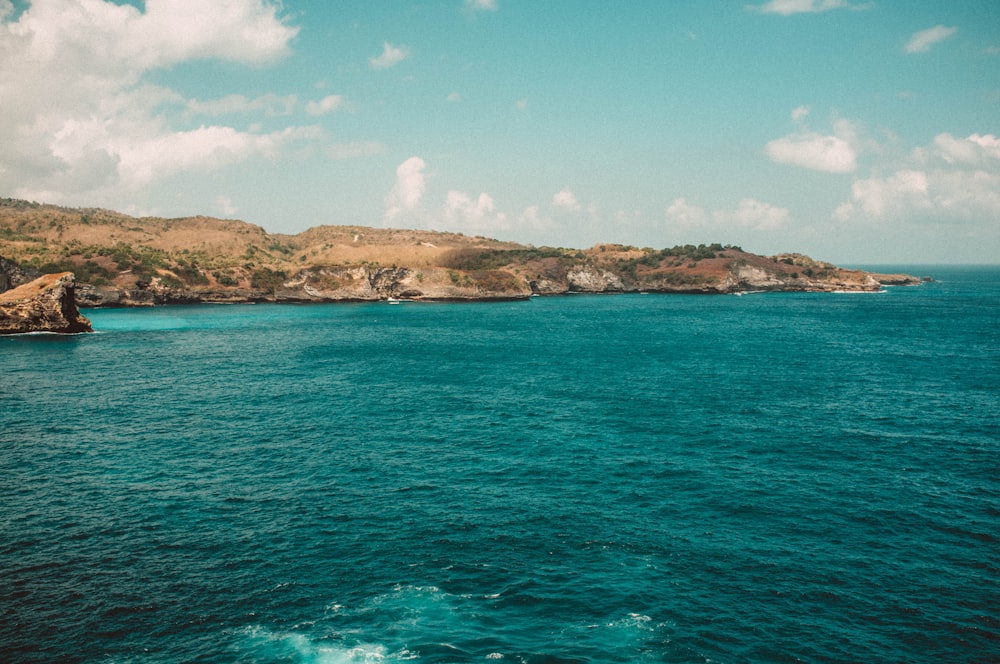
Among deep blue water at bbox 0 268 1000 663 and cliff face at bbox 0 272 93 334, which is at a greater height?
cliff face at bbox 0 272 93 334

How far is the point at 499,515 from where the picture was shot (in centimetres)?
3756

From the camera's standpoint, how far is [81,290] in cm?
17188

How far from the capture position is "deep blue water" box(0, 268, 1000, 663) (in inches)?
1040

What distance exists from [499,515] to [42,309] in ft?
373

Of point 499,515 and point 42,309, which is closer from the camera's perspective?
point 499,515

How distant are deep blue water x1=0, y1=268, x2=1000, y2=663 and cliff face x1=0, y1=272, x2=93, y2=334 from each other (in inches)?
1679

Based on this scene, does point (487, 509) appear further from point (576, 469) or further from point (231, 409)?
point (231, 409)

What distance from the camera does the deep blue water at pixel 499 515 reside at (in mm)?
26422

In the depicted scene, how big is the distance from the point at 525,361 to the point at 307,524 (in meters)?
57.6

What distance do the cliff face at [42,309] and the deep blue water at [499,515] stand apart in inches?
1679

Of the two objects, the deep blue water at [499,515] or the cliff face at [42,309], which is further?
the cliff face at [42,309]

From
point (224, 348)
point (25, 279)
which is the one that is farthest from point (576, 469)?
point (25, 279)

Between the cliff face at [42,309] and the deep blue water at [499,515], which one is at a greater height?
the cliff face at [42,309]

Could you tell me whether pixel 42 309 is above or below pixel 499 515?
above
